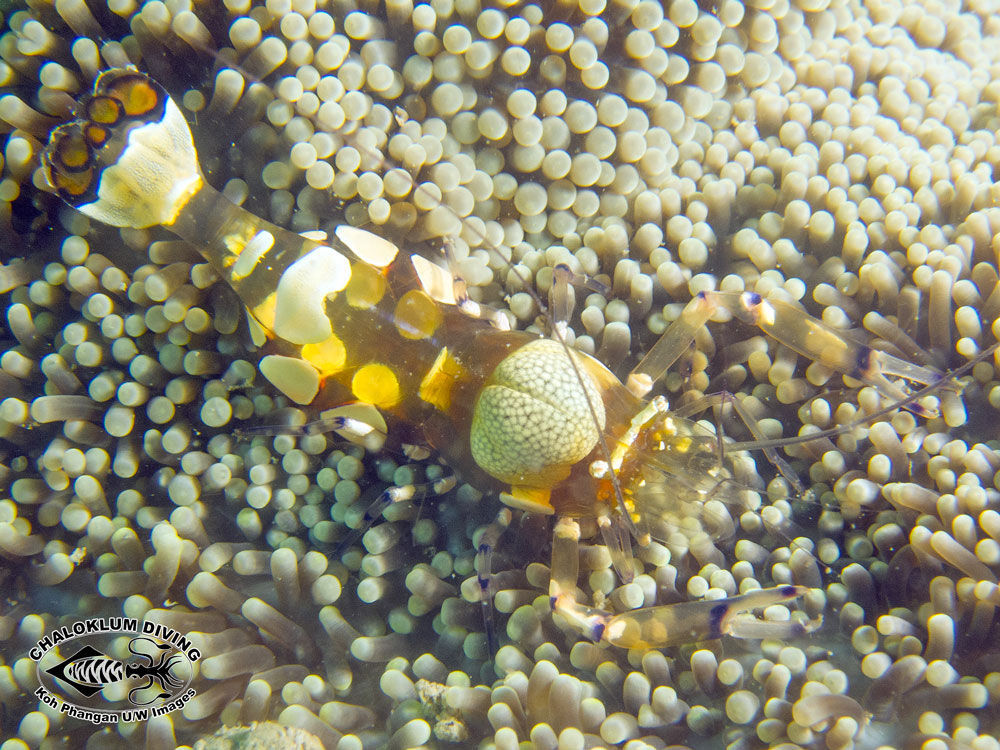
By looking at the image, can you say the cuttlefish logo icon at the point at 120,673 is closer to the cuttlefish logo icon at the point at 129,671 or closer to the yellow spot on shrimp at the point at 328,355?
the cuttlefish logo icon at the point at 129,671

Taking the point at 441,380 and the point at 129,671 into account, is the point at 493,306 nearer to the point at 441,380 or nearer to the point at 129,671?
the point at 441,380

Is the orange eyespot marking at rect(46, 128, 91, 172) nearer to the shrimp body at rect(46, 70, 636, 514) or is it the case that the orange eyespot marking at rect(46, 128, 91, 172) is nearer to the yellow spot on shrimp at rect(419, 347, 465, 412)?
the shrimp body at rect(46, 70, 636, 514)

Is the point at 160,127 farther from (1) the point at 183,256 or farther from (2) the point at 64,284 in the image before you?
(2) the point at 64,284

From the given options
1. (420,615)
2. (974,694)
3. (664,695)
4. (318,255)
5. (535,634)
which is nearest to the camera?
(974,694)

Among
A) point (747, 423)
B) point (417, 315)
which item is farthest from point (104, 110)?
point (747, 423)

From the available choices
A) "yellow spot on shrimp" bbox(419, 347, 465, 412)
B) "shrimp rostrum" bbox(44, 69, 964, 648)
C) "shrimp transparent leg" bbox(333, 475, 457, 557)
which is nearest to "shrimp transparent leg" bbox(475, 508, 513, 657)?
"shrimp rostrum" bbox(44, 69, 964, 648)

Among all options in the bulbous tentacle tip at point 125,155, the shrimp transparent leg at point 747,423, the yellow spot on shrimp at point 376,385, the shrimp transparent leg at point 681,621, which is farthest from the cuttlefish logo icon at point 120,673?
the shrimp transparent leg at point 747,423

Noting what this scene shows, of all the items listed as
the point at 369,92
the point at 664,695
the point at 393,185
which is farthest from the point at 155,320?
the point at 664,695
